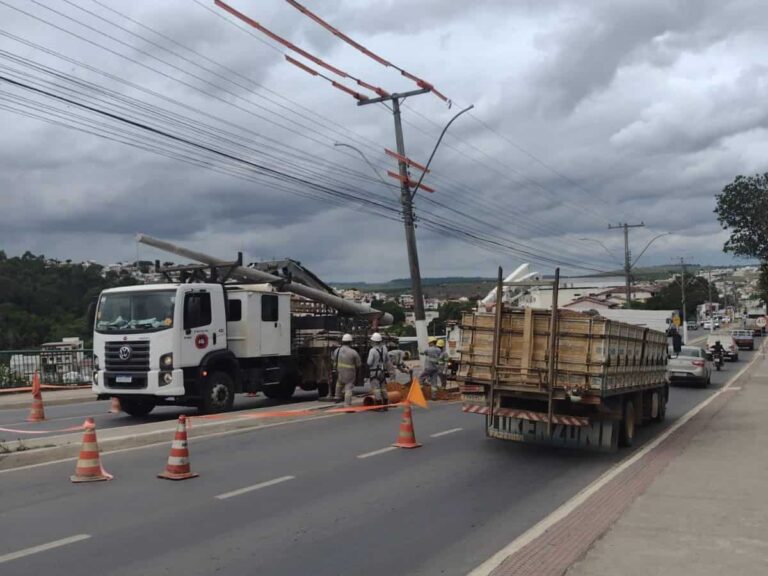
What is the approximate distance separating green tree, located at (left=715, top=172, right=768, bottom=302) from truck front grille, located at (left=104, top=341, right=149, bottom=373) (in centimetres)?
2495

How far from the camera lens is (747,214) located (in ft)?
99.5

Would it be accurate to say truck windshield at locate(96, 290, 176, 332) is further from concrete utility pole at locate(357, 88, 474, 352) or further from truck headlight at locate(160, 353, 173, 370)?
concrete utility pole at locate(357, 88, 474, 352)

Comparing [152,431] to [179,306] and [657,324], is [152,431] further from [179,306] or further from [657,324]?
[657,324]

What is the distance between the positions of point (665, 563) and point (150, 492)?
5448 millimetres

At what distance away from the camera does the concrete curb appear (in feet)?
33.2

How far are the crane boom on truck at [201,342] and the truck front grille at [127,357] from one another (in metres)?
0.02

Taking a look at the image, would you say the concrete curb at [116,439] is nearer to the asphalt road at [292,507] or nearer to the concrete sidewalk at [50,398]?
the asphalt road at [292,507]

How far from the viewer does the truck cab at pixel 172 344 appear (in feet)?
46.8

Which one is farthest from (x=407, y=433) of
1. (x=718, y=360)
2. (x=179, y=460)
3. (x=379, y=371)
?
(x=718, y=360)

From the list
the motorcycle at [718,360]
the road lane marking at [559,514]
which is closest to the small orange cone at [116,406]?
the road lane marking at [559,514]

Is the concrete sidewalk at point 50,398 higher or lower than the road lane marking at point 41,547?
lower

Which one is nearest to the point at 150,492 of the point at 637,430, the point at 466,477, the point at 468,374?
the point at 466,477

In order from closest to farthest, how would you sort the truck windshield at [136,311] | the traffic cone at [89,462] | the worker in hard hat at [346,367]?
the traffic cone at [89,462]
the truck windshield at [136,311]
the worker in hard hat at [346,367]

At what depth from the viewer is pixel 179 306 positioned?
14.5m
